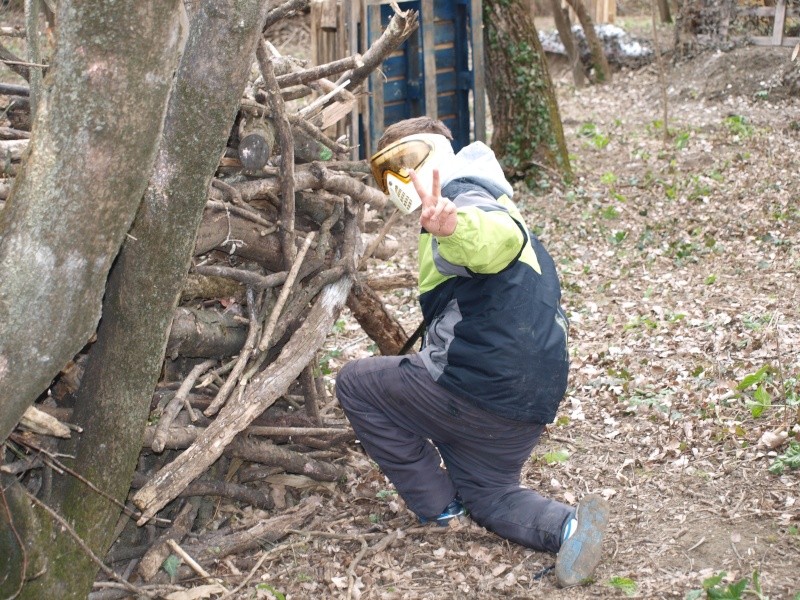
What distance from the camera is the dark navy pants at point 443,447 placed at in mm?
4020

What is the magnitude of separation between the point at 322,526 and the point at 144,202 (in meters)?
1.89

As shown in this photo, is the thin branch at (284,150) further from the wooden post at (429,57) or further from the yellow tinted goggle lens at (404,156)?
the wooden post at (429,57)

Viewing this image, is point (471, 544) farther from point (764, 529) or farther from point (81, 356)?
point (81, 356)

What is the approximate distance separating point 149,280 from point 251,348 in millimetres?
978

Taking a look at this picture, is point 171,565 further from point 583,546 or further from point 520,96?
point 520,96

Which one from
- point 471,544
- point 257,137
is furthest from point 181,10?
point 471,544

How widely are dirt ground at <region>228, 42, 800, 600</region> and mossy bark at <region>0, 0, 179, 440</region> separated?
1600 mm

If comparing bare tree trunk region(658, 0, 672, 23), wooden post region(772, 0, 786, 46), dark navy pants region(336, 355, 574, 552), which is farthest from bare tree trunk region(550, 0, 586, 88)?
dark navy pants region(336, 355, 574, 552)

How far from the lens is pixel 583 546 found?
386cm

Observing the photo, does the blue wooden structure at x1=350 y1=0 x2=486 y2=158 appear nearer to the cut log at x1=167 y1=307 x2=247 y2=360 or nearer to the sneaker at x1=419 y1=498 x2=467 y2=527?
the cut log at x1=167 y1=307 x2=247 y2=360

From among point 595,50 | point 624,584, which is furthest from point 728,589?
point 595,50

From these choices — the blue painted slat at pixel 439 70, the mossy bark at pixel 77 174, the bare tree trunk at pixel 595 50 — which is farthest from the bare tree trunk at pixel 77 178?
the bare tree trunk at pixel 595 50

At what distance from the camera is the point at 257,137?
4230 mm

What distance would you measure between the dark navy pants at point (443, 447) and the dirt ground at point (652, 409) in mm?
154
